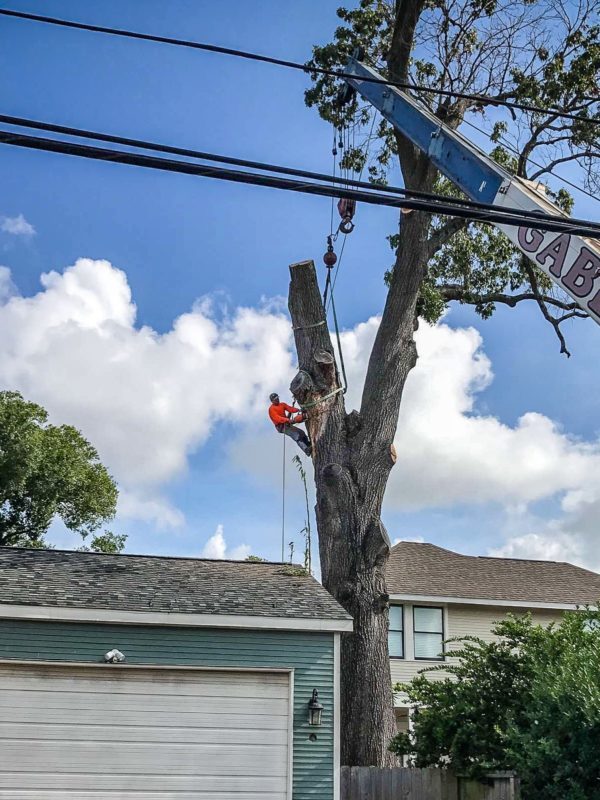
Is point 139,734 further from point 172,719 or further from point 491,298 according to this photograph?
point 491,298

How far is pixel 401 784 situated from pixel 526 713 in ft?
6.73

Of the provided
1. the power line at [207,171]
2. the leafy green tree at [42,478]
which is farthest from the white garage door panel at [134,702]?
the leafy green tree at [42,478]

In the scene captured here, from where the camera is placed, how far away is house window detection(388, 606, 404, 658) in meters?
22.4

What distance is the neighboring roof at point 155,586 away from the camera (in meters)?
10.6

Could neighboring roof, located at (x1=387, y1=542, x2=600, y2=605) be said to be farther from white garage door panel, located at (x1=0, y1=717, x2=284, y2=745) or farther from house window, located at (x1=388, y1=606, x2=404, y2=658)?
white garage door panel, located at (x1=0, y1=717, x2=284, y2=745)

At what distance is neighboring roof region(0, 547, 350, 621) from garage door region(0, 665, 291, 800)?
2.45 ft

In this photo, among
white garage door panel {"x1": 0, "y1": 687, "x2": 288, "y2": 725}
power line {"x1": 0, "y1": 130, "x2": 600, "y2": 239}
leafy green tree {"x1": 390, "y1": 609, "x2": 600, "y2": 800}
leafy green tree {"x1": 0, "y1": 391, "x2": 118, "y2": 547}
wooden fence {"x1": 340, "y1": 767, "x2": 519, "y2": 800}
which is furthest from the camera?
leafy green tree {"x1": 0, "y1": 391, "x2": 118, "y2": 547}

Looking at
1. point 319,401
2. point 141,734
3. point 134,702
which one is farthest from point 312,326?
point 141,734

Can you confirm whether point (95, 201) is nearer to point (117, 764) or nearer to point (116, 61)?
point (116, 61)

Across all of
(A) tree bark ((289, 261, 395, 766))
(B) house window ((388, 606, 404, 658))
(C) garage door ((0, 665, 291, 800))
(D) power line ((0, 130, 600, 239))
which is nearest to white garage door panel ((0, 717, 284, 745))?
(C) garage door ((0, 665, 291, 800))

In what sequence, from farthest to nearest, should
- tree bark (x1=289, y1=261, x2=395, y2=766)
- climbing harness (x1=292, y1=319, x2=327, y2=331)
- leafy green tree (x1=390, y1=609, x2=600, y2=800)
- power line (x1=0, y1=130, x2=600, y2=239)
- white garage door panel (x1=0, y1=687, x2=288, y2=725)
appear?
climbing harness (x1=292, y1=319, x2=327, y2=331)
tree bark (x1=289, y1=261, x2=395, y2=766)
white garage door panel (x1=0, y1=687, x2=288, y2=725)
leafy green tree (x1=390, y1=609, x2=600, y2=800)
power line (x1=0, y1=130, x2=600, y2=239)

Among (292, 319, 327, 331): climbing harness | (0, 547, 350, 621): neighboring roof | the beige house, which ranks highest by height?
(292, 319, 327, 331): climbing harness

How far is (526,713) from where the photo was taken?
999 centimetres

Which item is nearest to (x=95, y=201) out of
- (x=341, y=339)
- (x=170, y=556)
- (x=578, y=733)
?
(x=341, y=339)
